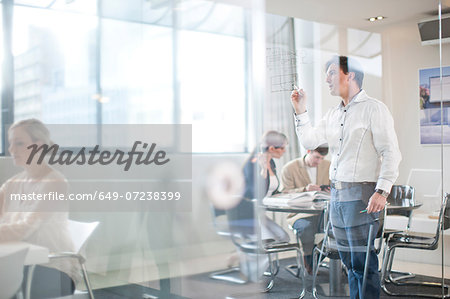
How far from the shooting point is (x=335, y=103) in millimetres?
3178

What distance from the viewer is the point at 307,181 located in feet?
10.6

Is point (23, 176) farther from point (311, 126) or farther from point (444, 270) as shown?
point (444, 270)

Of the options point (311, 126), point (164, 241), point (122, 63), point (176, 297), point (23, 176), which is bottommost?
point (176, 297)

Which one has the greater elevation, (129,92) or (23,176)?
(129,92)

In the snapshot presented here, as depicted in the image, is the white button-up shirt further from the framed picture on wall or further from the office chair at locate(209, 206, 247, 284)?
the office chair at locate(209, 206, 247, 284)

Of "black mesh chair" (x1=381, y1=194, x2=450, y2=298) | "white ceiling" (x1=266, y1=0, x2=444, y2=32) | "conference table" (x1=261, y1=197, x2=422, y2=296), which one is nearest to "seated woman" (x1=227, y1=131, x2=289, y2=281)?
"conference table" (x1=261, y1=197, x2=422, y2=296)

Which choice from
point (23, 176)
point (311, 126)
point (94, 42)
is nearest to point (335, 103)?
point (311, 126)

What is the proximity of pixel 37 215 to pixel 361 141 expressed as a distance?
5.57 feet

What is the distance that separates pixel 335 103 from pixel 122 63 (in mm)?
1179

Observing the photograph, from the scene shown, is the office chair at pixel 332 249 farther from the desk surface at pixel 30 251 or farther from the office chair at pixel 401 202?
the desk surface at pixel 30 251

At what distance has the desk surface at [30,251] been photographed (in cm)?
260

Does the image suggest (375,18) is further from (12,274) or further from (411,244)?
(12,274)

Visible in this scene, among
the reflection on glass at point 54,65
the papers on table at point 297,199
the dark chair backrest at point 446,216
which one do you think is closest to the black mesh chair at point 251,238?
the papers on table at point 297,199

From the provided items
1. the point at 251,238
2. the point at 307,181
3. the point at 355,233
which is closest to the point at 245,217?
the point at 251,238
